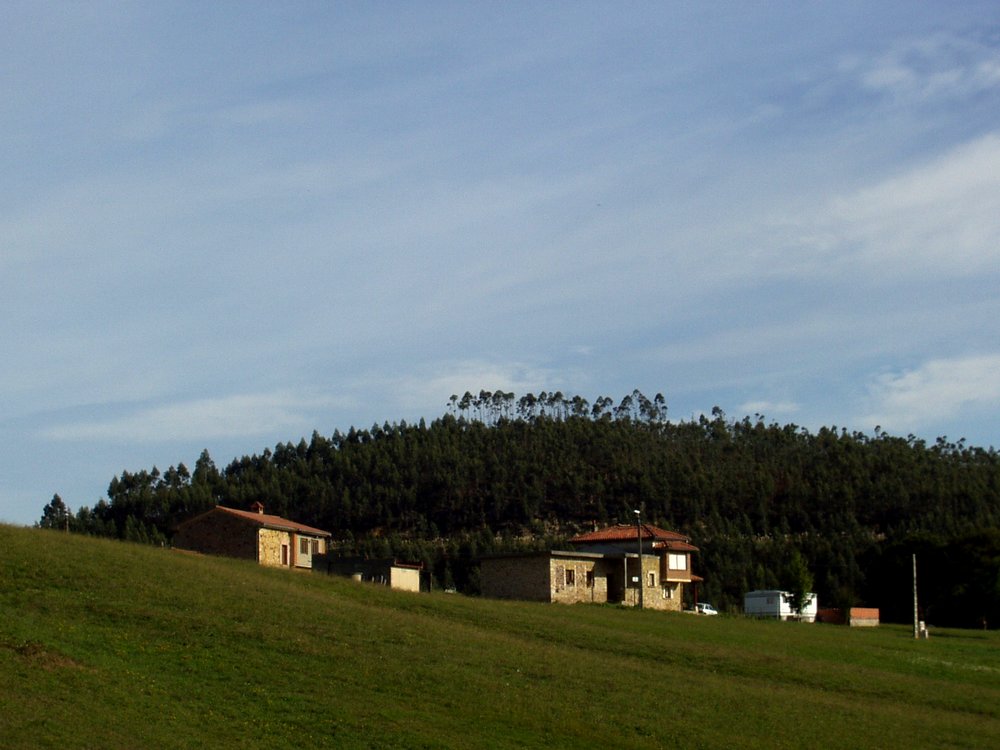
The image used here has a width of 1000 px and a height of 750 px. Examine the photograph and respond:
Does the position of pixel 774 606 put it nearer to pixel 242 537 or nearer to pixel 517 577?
pixel 517 577

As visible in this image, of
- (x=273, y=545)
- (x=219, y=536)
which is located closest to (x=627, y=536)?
(x=273, y=545)

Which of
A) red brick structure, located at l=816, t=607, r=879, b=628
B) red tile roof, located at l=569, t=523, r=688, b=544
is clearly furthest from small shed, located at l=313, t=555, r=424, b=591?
red brick structure, located at l=816, t=607, r=879, b=628

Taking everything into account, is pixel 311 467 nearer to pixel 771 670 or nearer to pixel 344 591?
pixel 344 591

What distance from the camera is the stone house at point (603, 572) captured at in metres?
73.7

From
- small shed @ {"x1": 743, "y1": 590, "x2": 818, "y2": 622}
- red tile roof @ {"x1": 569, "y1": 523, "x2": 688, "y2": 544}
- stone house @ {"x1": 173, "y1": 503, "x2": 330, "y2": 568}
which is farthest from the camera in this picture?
small shed @ {"x1": 743, "y1": 590, "x2": 818, "y2": 622}

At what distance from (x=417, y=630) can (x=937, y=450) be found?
6537 inches

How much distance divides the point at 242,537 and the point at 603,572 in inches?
901

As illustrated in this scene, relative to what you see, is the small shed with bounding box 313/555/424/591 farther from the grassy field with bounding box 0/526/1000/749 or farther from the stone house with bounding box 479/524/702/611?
the grassy field with bounding box 0/526/1000/749

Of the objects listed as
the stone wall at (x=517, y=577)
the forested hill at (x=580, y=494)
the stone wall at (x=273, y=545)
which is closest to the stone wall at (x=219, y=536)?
the stone wall at (x=273, y=545)

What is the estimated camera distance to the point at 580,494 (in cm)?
17388

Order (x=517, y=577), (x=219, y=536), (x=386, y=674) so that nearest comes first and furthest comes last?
1. (x=386, y=674)
2. (x=517, y=577)
3. (x=219, y=536)

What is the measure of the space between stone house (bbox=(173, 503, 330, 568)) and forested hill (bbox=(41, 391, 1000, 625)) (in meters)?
60.7

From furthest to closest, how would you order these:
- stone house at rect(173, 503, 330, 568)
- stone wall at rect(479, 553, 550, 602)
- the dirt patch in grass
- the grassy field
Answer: stone house at rect(173, 503, 330, 568) → stone wall at rect(479, 553, 550, 602) → the dirt patch in grass → the grassy field

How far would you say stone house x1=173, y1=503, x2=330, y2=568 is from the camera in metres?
73.5
